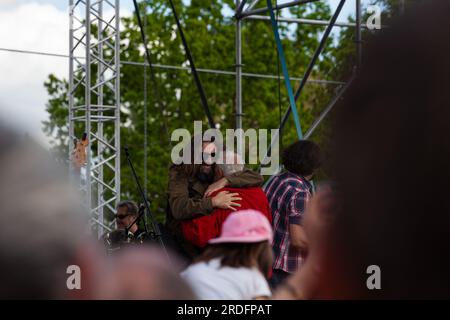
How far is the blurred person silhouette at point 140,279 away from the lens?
80 cm

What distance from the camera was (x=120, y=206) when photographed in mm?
5812

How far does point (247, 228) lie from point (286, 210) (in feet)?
5.89

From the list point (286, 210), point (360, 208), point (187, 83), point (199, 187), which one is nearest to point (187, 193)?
point (199, 187)

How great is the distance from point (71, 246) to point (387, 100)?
337 millimetres

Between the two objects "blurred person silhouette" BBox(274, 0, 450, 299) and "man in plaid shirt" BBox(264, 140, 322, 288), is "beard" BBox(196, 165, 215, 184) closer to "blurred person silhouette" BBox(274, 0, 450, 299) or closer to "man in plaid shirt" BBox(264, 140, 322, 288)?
"man in plaid shirt" BBox(264, 140, 322, 288)

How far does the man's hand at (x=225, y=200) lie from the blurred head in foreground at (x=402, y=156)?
2455 mm

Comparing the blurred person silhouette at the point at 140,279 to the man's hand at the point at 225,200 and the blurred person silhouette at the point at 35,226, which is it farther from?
the man's hand at the point at 225,200

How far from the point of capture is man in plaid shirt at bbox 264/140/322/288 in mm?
3195

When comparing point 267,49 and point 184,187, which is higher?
point 267,49

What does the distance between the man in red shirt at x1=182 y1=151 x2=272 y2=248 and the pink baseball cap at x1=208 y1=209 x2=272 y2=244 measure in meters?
1.59

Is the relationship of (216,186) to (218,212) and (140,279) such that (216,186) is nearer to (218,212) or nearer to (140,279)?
(218,212)

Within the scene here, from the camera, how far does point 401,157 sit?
2.29 ft
